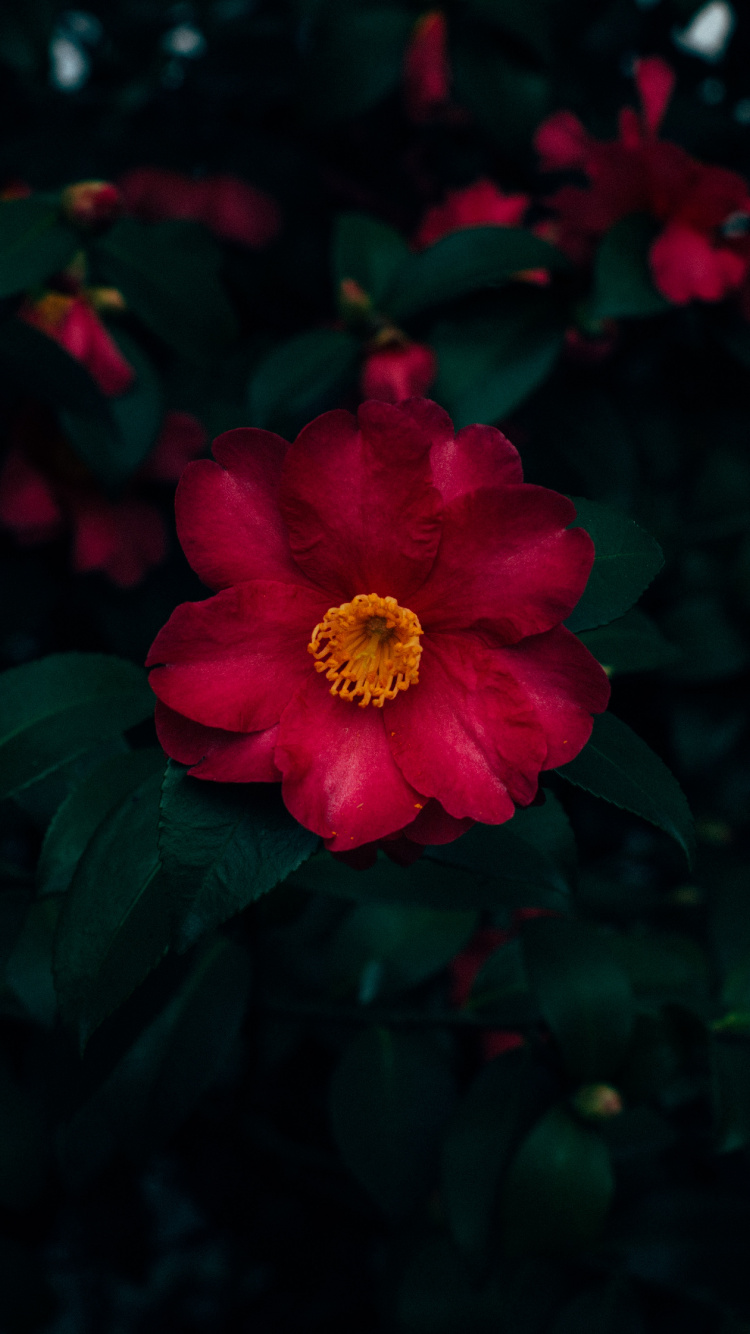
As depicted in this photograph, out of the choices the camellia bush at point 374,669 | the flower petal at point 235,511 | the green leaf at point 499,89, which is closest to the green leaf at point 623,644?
the camellia bush at point 374,669

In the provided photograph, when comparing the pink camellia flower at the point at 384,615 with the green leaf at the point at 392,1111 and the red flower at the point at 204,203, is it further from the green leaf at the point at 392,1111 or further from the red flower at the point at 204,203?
the red flower at the point at 204,203

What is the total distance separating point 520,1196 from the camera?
772 millimetres

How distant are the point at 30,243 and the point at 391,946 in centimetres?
68

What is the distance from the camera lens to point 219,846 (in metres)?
0.48

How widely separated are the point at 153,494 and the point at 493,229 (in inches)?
18.4

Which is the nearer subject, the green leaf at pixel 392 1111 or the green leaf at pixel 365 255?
the green leaf at pixel 392 1111

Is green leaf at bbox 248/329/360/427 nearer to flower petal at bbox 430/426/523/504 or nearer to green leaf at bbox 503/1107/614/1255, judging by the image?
flower petal at bbox 430/426/523/504

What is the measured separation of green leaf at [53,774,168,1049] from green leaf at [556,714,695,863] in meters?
0.22

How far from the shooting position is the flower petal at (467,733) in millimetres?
482

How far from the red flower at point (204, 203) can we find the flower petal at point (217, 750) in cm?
89

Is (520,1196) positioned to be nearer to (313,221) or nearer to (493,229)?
(493,229)

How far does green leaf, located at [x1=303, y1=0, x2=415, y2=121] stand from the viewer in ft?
3.54

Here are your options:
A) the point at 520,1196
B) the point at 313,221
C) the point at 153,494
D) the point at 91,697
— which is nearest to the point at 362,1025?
the point at 520,1196

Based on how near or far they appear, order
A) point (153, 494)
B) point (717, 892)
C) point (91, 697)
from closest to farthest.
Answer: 1. point (91, 697)
2. point (717, 892)
3. point (153, 494)
